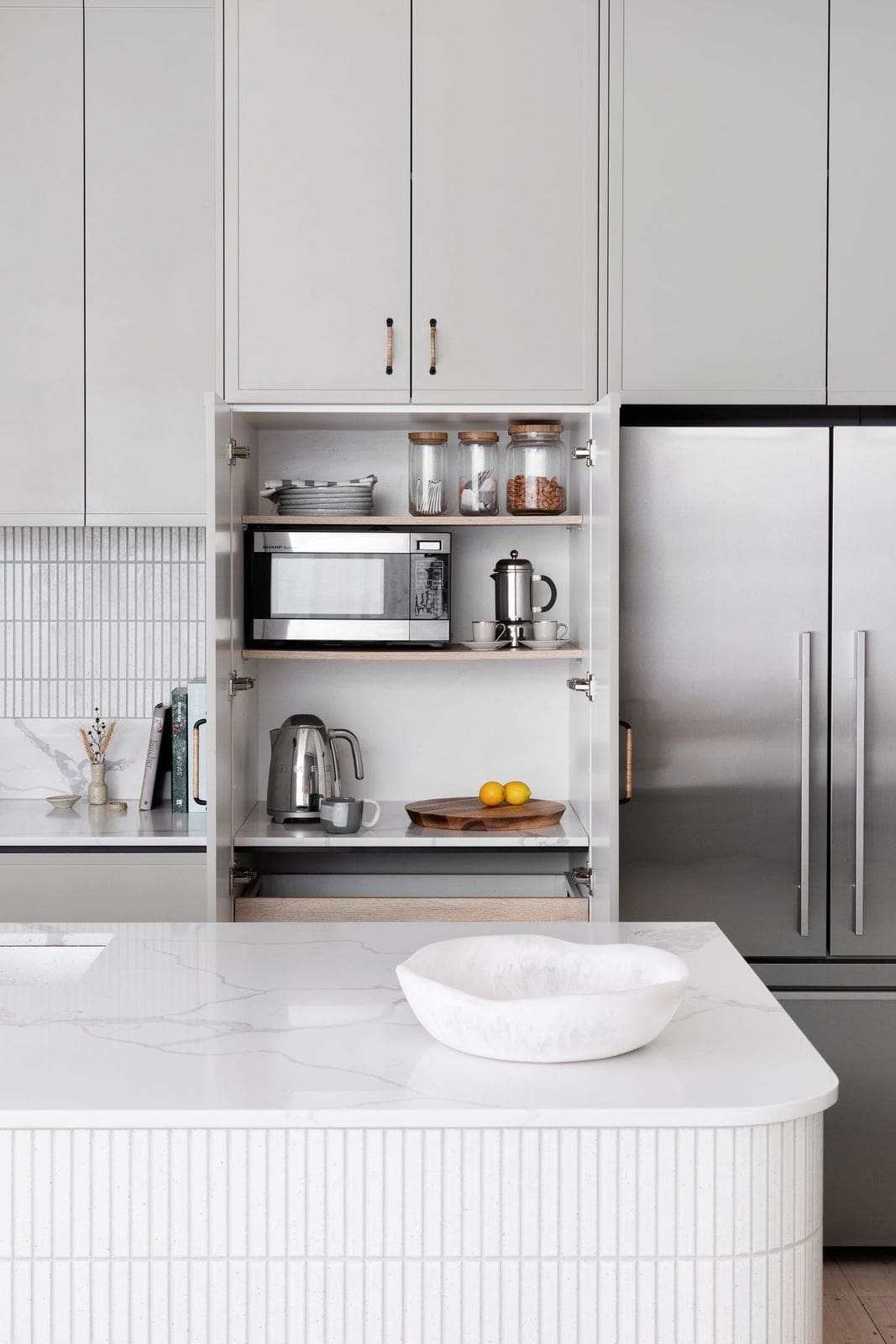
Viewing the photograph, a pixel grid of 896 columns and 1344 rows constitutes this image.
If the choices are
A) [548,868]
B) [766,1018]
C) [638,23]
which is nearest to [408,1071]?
[766,1018]

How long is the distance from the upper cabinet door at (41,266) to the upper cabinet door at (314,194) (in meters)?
0.43

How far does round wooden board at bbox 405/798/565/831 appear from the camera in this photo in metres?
2.76

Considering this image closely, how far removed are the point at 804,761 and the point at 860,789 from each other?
Result: 138 millimetres

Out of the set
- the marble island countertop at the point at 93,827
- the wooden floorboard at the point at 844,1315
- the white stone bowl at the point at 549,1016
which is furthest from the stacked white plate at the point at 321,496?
the wooden floorboard at the point at 844,1315

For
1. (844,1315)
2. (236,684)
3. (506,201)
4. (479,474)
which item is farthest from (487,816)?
(506,201)

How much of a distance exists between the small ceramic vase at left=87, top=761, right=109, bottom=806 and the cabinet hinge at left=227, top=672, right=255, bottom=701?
0.64 metres

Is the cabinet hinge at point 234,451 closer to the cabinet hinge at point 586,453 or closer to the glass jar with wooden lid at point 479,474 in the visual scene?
the glass jar with wooden lid at point 479,474

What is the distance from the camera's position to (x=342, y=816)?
8.89ft

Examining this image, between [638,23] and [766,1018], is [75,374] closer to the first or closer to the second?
[638,23]

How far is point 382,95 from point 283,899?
5.79 feet

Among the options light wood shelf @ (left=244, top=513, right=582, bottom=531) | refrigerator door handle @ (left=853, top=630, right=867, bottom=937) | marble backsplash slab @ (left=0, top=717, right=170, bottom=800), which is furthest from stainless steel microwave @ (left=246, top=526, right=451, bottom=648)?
refrigerator door handle @ (left=853, top=630, right=867, bottom=937)

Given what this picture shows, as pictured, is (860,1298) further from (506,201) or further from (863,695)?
(506,201)

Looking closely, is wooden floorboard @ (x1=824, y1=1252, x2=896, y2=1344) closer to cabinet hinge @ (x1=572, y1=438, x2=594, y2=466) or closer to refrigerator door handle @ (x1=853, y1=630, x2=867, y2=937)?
refrigerator door handle @ (x1=853, y1=630, x2=867, y2=937)

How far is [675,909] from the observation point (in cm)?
264
